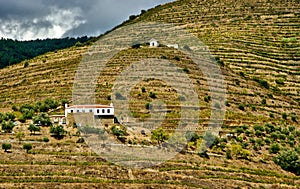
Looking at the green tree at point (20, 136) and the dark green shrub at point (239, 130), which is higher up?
the green tree at point (20, 136)

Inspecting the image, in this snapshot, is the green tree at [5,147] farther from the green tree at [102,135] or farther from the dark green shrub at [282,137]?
the dark green shrub at [282,137]

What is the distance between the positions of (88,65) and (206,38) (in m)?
26.2

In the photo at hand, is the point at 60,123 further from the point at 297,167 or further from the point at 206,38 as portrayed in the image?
the point at 206,38

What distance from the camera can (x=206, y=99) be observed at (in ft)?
219

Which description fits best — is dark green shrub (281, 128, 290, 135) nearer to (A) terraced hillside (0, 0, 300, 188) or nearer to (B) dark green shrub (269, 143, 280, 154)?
(A) terraced hillside (0, 0, 300, 188)

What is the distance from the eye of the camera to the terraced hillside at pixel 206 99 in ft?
132

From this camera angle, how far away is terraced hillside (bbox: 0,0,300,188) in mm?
40188

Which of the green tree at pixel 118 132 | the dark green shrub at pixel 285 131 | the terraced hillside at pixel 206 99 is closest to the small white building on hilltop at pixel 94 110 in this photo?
the terraced hillside at pixel 206 99

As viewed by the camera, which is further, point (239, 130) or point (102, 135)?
point (239, 130)

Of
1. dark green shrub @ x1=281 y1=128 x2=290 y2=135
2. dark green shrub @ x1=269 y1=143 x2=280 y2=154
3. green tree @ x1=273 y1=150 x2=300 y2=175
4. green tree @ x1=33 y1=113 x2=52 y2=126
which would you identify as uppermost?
green tree @ x1=33 y1=113 x2=52 y2=126

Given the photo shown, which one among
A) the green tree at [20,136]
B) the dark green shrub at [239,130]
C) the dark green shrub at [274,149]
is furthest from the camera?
the dark green shrub at [239,130]

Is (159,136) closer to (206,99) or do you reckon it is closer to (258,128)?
(258,128)

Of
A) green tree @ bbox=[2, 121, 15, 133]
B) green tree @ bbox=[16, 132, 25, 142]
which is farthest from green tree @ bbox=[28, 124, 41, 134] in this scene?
green tree @ bbox=[2, 121, 15, 133]

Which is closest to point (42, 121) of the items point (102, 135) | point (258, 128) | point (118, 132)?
point (102, 135)
